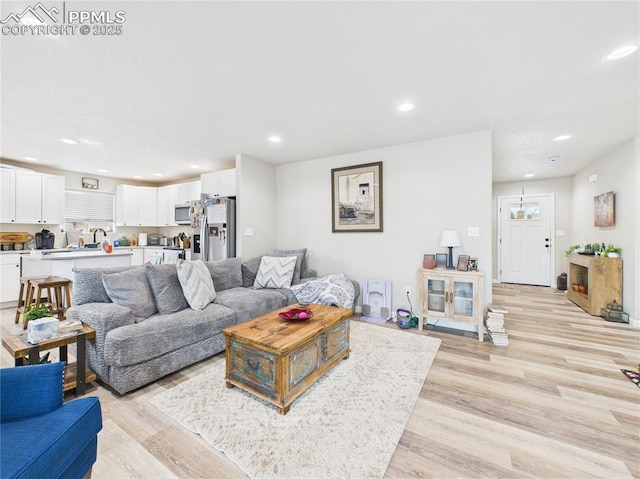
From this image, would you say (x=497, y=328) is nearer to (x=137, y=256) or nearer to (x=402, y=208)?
(x=402, y=208)

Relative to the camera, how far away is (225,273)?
362 centimetres

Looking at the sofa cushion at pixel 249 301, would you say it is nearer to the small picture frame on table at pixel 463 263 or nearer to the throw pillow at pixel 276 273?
the throw pillow at pixel 276 273

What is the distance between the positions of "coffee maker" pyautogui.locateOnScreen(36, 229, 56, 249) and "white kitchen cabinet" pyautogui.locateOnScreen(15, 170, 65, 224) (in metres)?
0.21

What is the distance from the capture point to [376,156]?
4.11m

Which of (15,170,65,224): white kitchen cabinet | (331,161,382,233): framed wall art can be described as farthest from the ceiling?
(15,170,65,224): white kitchen cabinet

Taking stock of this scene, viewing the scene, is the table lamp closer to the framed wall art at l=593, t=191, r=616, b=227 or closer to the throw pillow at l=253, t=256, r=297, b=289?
the throw pillow at l=253, t=256, r=297, b=289

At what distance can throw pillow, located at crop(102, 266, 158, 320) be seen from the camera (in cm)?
242

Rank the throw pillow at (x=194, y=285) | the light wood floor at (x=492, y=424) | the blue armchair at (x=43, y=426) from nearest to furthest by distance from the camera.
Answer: the blue armchair at (x=43, y=426), the light wood floor at (x=492, y=424), the throw pillow at (x=194, y=285)

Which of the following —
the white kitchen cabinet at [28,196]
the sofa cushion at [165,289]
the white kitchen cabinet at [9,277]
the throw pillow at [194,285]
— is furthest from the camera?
the white kitchen cabinet at [28,196]

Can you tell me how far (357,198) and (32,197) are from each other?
5.72 meters

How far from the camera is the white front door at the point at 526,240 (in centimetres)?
605

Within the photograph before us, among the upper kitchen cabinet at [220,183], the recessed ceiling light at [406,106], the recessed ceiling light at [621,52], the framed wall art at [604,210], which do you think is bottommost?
the framed wall art at [604,210]

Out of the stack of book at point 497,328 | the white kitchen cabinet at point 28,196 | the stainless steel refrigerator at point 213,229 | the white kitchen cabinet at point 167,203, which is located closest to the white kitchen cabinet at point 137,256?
the white kitchen cabinet at point 167,203

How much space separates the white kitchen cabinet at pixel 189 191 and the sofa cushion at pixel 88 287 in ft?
11.7
